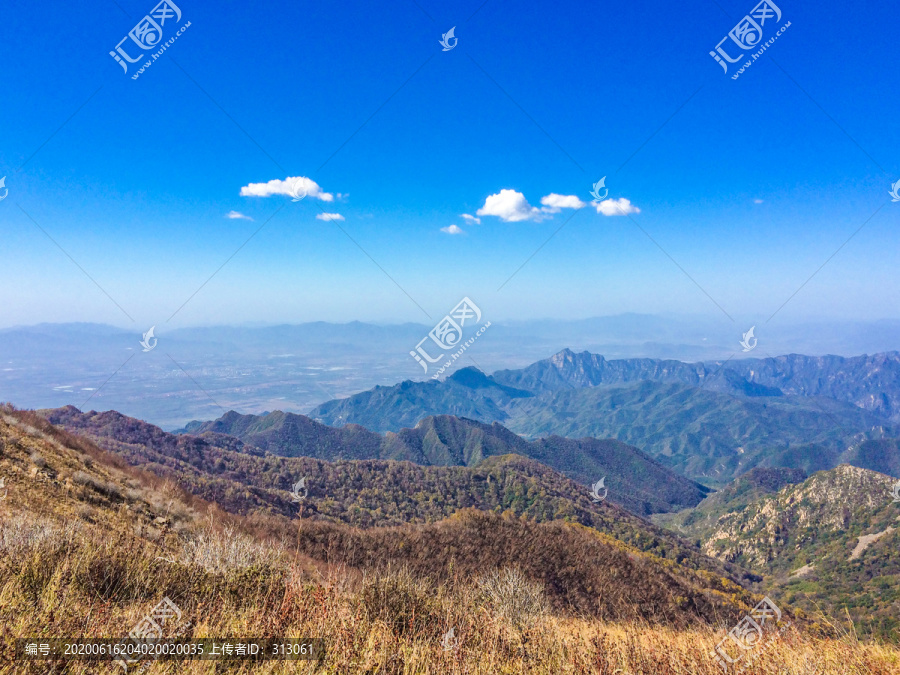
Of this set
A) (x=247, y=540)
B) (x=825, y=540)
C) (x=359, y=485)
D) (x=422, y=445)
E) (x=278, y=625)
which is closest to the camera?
(x=278, y=625)

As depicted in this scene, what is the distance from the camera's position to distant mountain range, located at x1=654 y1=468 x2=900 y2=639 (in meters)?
70.7

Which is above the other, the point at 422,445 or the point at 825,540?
the point at 825,540

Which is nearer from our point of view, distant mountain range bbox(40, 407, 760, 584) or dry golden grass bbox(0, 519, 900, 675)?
dry golden grass bbox(0, 519, 900, 675)

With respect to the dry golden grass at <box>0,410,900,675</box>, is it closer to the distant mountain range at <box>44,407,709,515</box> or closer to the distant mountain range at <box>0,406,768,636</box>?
the distant mountain range at <box>0,406,768,636</box>

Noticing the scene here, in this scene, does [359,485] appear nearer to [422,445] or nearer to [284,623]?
[284,623]

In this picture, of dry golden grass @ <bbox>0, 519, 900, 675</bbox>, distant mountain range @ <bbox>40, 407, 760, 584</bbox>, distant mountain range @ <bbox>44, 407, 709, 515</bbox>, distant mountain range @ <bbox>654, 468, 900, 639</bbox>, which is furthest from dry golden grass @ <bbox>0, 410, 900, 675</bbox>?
distant mountain range @ <bbox>44, 407, 709, 515</bbox>

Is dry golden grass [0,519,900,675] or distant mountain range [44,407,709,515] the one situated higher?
dry golden grass [0,519,900,675]

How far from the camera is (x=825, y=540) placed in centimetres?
9462

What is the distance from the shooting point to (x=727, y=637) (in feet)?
19.4

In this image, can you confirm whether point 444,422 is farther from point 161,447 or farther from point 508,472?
point 161,447

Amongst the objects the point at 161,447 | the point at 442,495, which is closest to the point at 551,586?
the point at 442,495

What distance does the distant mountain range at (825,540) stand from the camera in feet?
232

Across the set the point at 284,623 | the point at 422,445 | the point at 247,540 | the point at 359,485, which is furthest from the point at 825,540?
the point at 284,623

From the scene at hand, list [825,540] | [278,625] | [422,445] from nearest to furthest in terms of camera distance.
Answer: [278,625]
[825,540]
[422,445]
